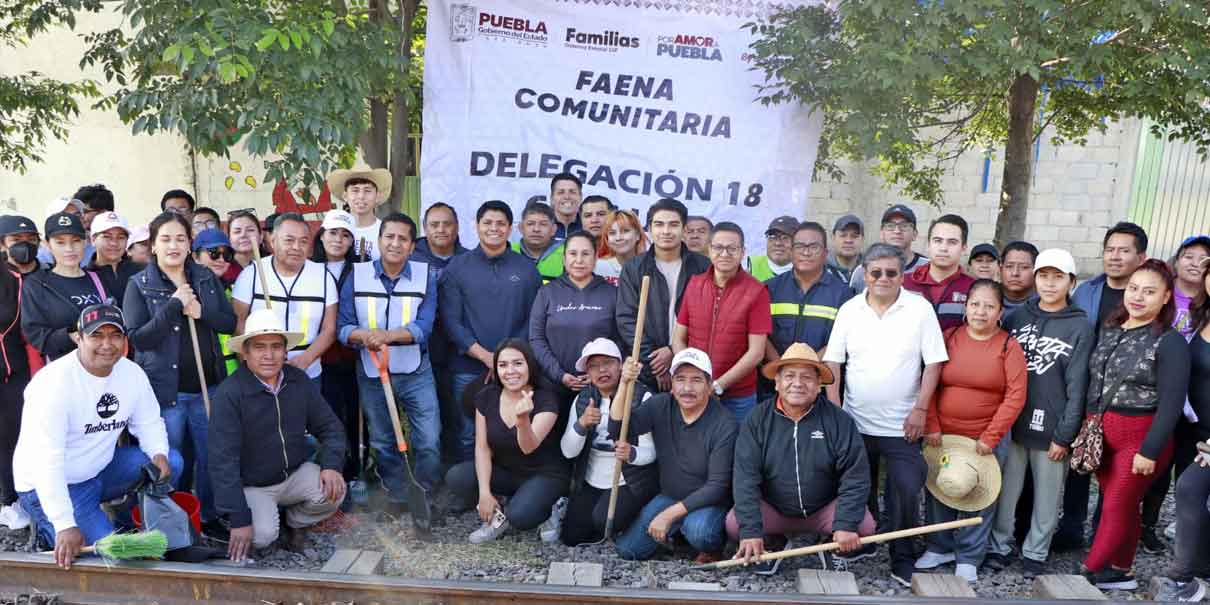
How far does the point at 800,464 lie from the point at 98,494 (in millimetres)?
3441

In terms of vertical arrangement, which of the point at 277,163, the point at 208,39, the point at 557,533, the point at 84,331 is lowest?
the point at 557,533

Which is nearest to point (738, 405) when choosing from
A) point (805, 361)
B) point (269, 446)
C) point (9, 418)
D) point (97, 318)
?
point (805, 361)

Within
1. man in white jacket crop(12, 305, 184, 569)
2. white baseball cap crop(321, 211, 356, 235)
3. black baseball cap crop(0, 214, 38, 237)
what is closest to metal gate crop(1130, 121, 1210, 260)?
white baseball cap crop(321, 211, 356, 235)

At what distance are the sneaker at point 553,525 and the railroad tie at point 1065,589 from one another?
7.78 feet

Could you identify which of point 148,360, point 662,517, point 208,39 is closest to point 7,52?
point 208,39

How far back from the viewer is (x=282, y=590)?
4.20m

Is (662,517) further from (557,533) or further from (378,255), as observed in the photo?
(378,255)

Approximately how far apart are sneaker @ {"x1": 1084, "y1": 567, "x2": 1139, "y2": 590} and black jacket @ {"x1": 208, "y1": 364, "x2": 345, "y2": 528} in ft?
12.7

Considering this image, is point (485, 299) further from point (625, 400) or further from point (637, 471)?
point (637, 471)

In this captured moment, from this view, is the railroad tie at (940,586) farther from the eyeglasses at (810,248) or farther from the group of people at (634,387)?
the eyeglasses at (810,248)

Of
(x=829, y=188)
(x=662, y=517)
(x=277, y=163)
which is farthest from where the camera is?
(x=829, y=188)

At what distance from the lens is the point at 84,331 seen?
14.4 ft

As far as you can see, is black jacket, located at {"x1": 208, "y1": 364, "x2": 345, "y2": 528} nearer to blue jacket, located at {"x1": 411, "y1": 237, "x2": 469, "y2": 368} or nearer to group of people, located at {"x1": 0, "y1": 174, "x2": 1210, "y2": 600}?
group of people, located at {"x1": 0, "y1": 174, "x2": 1210, "y2": 600}

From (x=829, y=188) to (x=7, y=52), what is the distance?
10.9 metres
